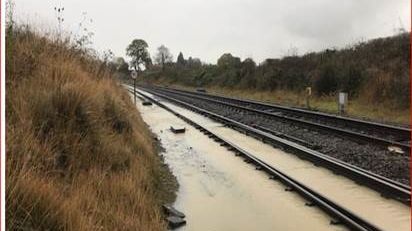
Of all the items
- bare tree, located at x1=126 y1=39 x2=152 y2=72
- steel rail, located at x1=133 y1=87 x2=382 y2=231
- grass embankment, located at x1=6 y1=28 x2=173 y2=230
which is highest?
bare tree, located at x1=126 y1=39 x2=152 y2=72

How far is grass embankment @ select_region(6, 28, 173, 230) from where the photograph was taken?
4.78 metres

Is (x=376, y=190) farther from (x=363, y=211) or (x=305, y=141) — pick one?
(x=305, y=141)

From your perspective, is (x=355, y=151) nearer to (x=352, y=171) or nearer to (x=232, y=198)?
(x=352, y=171)

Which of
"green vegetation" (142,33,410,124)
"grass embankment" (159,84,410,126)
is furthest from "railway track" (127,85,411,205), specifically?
"green vegetation" (142,33,410,124)

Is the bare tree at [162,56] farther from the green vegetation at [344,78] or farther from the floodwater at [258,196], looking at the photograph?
the floodwater at [258,196]

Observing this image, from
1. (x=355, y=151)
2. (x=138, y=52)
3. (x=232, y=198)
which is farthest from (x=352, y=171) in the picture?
(x=138, y=52)

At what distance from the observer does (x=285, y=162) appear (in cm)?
1305

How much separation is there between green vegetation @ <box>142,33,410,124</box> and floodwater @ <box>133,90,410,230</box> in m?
11.5

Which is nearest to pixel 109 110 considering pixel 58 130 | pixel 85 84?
pixel 85 84

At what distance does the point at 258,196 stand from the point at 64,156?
3.97 m

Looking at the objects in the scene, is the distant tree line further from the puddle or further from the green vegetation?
the puddle

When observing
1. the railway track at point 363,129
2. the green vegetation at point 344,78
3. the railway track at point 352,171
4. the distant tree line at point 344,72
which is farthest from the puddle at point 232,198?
the distant tree line at point 344,72

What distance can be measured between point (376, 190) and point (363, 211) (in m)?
1.49

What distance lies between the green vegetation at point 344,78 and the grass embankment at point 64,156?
16.4 meters
